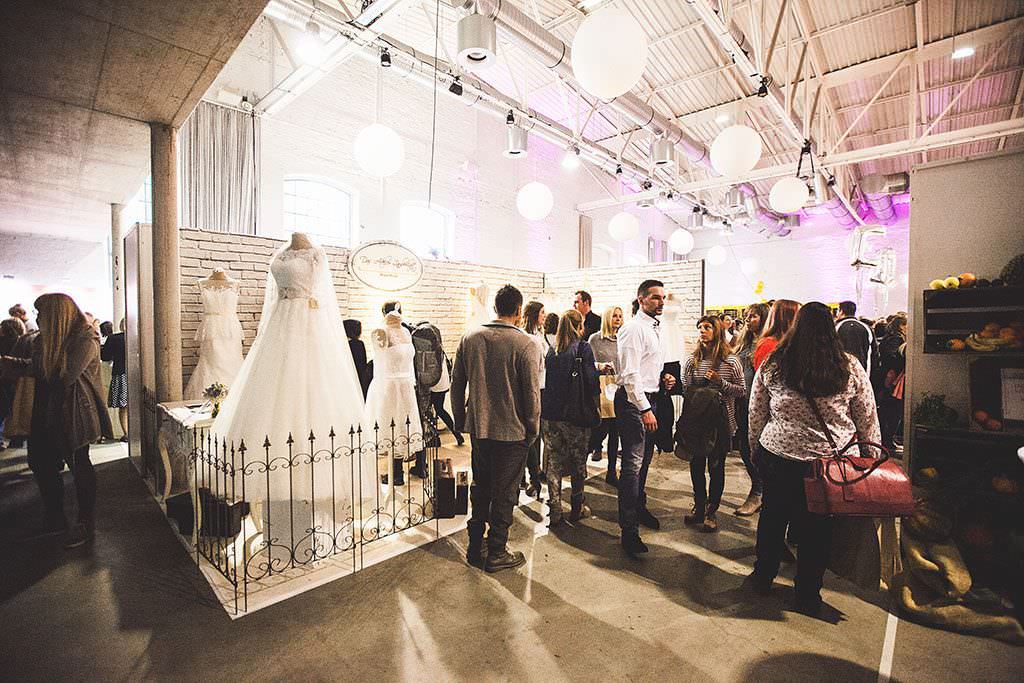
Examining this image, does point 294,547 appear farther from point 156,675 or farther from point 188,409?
point 188,409

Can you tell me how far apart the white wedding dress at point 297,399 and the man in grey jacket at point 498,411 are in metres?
0.73

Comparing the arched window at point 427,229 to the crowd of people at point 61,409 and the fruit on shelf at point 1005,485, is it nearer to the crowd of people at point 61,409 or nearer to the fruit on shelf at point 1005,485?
the crowd of people at point 61,409

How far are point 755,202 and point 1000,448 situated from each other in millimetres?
10340

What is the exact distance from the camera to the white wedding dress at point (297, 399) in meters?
2.68

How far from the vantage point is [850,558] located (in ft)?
7.94

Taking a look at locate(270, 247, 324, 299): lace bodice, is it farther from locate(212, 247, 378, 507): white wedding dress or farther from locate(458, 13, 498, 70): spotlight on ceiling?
locate(458, 13, 498, 70): spotlight on ceiling

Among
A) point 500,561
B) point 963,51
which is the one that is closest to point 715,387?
point 500,561

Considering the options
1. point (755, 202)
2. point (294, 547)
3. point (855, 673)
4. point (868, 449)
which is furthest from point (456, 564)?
point (755, 202)

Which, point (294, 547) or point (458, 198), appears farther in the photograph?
point (458, 198)

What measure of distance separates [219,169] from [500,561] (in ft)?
22.1

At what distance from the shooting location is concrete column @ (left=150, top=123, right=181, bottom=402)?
12.5ft

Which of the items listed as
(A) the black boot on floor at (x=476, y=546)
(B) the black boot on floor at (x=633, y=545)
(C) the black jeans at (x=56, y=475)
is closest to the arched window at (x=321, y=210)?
(C) the black jeans at (x=56, y=475)

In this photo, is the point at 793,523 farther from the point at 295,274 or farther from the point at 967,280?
the point at 295,274

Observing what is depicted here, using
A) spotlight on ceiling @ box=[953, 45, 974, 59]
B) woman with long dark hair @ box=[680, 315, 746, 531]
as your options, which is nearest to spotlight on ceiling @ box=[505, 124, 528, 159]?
woman with long dark hair @ box=[680, 315, 746, 531]
